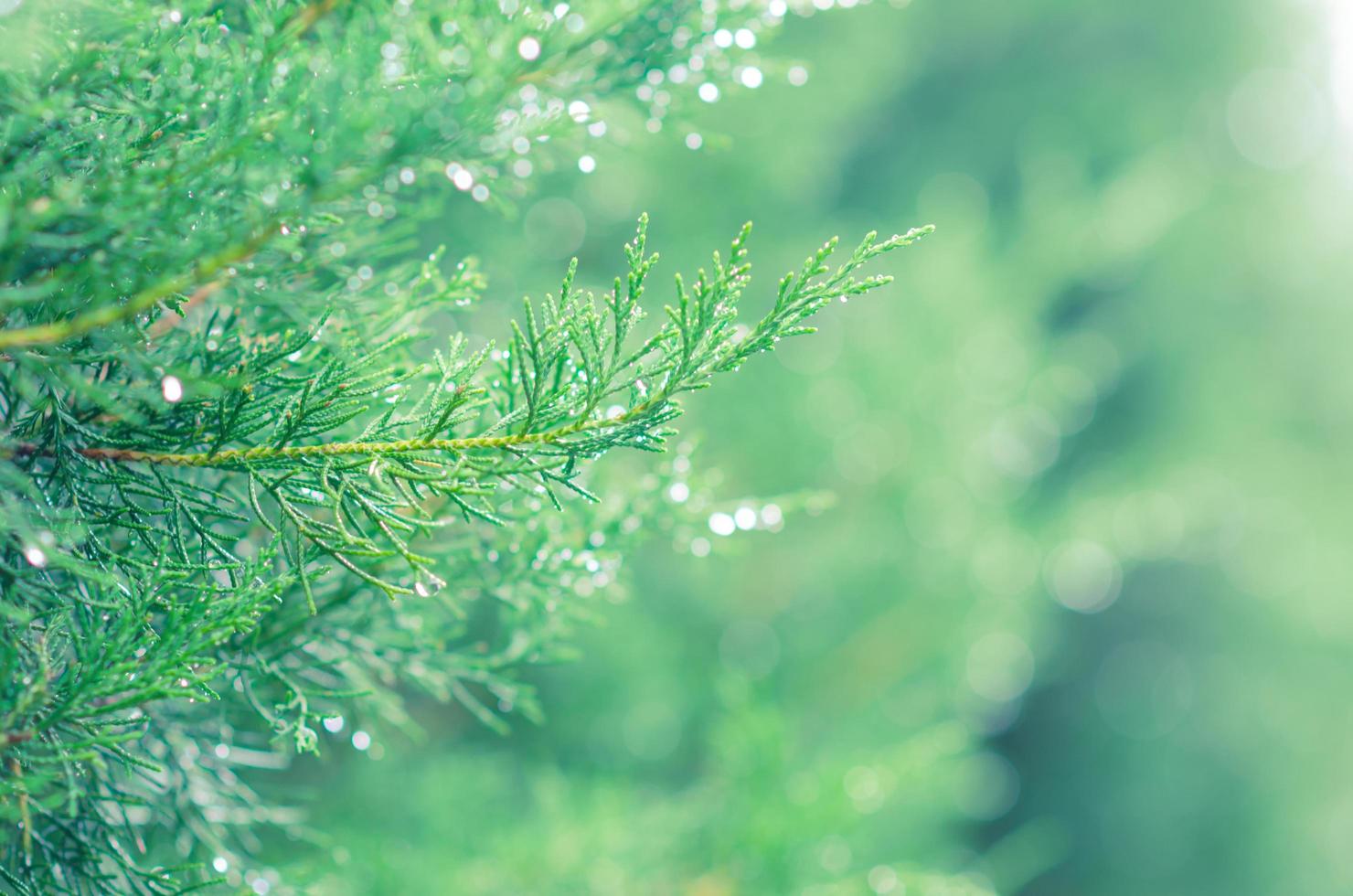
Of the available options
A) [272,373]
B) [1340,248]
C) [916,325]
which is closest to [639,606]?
[916,325]

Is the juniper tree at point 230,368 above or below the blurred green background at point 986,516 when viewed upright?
below

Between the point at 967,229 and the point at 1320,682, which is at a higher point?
the point at 967,229

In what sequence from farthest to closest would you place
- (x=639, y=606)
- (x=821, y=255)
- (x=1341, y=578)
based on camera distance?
(x=1341, y=578) → (x=639, y=606) → (x=821, y=255)

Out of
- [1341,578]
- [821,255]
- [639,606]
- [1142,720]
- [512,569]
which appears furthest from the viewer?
[1142,720]

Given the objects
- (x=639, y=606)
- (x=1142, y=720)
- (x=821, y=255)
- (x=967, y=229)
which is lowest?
(x=821, y=255)

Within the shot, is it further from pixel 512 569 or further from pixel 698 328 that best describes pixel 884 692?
pixel 698 328
